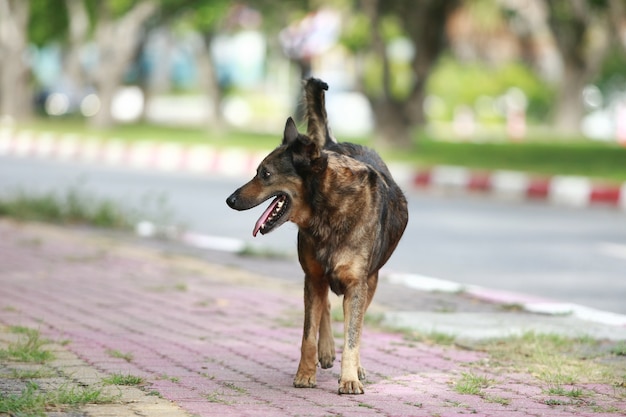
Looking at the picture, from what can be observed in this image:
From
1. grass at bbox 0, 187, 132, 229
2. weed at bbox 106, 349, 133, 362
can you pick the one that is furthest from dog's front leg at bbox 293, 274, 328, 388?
grass at bbox 0, 187, 132, 229

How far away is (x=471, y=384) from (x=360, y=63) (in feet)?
77.1

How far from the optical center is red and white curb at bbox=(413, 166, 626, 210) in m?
18.9

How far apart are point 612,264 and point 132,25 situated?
83.6 ft

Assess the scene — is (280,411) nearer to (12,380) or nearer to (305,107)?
(12,380)

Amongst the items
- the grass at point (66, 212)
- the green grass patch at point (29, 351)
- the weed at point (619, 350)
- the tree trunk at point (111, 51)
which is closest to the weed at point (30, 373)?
the green grass patch at point (29, 351)

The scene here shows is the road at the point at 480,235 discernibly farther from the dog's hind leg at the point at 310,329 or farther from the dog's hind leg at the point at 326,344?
the dog's hind leg at the point at 310,329

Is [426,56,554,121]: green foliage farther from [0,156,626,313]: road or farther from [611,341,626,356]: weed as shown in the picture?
[611,341,626,356]: weed

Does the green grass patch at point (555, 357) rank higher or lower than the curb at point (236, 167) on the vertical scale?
lower

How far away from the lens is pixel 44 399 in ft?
18.0

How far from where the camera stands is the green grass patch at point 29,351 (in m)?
6.58

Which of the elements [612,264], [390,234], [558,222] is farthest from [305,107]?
[558,222]

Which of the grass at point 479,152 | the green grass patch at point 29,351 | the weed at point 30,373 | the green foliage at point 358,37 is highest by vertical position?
the green foliage at point 358,37

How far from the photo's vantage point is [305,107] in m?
7.01

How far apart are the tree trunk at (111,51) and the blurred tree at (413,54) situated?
6.64 metres
